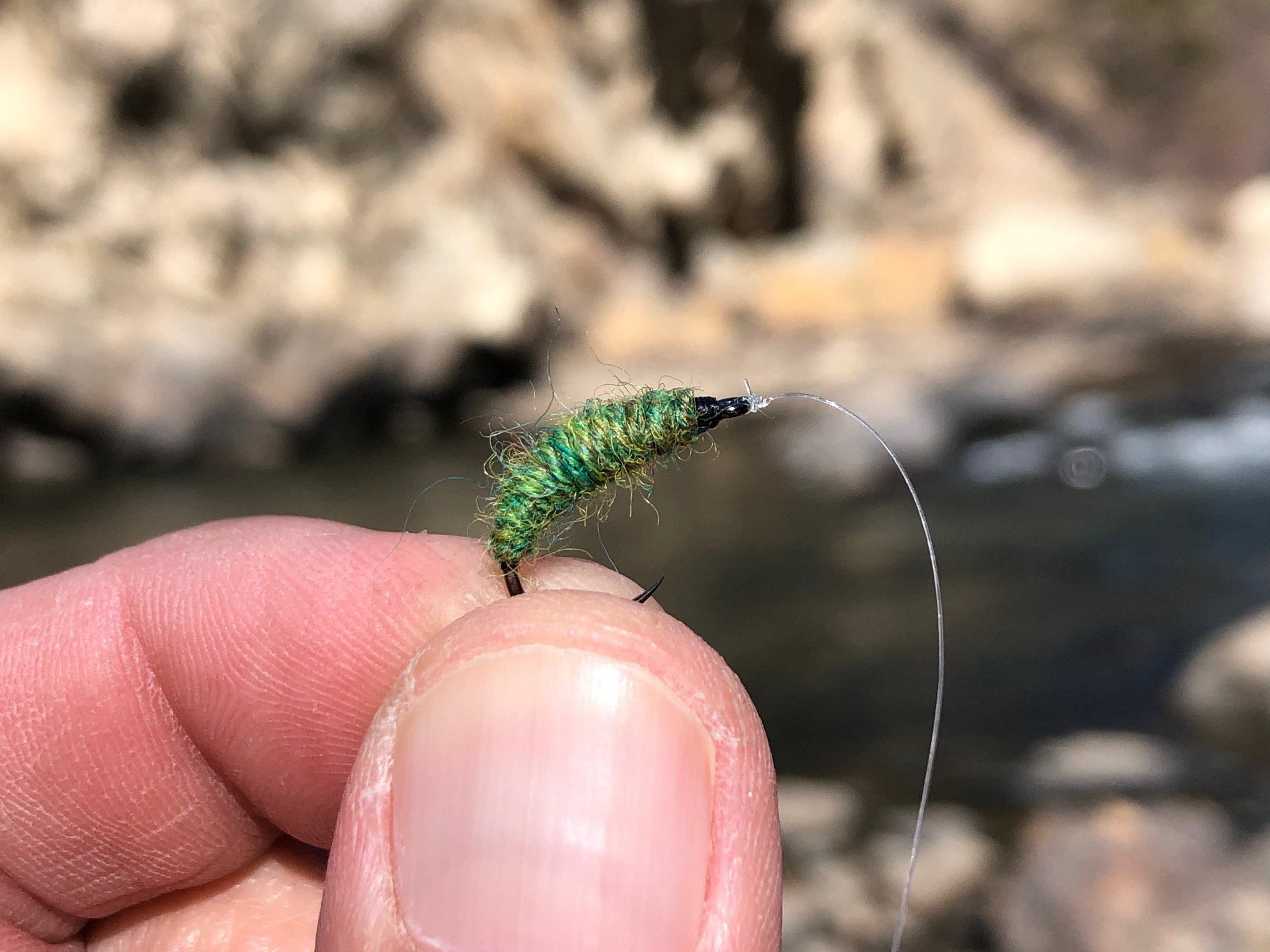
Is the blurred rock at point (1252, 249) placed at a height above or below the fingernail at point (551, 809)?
below

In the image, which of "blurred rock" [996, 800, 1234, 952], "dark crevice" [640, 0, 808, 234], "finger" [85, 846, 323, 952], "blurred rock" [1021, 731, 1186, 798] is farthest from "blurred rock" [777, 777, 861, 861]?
"dark crevice" [640, 0, 808, 234]

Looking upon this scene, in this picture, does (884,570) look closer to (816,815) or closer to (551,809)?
(816,815)

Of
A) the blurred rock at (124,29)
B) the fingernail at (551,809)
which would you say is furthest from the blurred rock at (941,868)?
the blurred rock at (124,29)

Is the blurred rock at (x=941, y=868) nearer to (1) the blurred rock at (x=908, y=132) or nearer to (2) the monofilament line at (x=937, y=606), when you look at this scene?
(2) the monofilament line at (x=937, y=606)

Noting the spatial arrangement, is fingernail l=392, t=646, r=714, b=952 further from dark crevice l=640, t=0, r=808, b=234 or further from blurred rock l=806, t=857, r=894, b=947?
dark crevice l=640, t=0, r=808, b=234

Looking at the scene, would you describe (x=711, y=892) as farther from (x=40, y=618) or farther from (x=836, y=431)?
(x=836, y=431)
